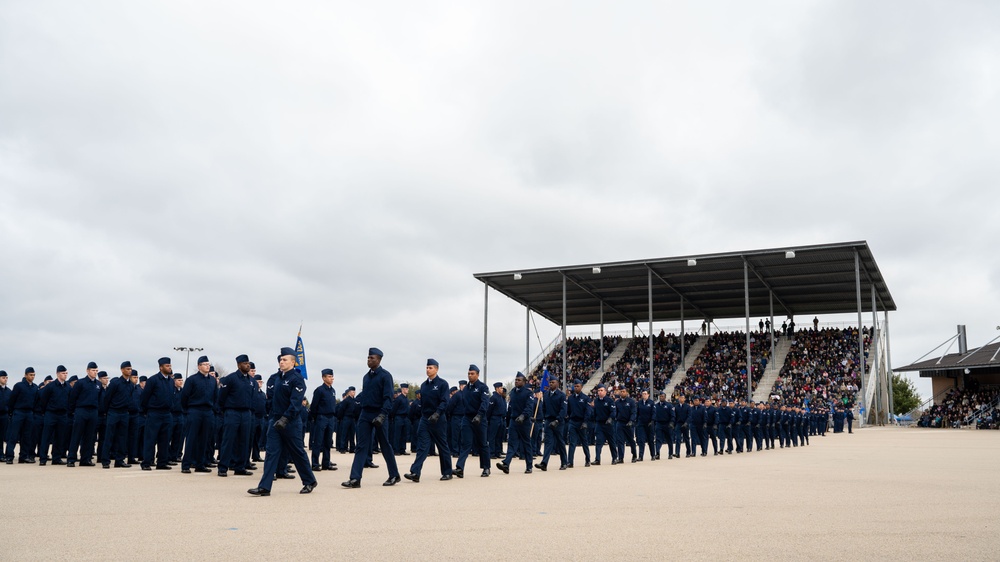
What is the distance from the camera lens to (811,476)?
1205cm

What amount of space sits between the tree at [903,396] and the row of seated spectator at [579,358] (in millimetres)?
41379

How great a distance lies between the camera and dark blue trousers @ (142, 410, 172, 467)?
483 inches

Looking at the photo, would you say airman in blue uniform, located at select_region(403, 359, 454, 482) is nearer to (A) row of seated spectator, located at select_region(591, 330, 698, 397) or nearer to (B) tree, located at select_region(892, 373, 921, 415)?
(A) row of seated spectator, located at select_region(591, 330, 698, 397)

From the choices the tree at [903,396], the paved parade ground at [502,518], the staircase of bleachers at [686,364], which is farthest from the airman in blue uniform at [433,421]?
the tree at [903,396]

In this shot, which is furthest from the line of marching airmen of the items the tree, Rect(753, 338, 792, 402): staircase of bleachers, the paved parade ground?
the tree

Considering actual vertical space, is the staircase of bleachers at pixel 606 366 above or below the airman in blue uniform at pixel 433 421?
above

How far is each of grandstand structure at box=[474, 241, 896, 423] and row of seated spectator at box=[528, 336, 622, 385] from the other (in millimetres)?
579

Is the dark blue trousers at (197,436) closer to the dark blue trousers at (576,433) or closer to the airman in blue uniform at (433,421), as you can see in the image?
the airman in blue uniform at (433,421)

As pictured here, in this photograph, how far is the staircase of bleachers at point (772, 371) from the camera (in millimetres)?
41594

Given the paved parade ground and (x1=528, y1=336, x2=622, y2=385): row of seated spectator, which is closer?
the paved parade ground

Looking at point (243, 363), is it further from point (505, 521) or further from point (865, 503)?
point (865, 503)

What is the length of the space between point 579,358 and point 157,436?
41.8 meters

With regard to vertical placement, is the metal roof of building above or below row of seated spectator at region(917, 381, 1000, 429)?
above

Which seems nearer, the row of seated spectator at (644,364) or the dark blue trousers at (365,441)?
the dark blue trousers at (365,441)
